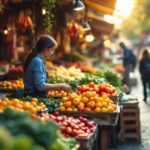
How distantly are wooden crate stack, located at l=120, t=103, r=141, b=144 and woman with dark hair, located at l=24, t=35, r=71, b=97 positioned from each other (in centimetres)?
256

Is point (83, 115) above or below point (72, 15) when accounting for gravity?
below

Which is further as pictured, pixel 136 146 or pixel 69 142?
pixel 136 146

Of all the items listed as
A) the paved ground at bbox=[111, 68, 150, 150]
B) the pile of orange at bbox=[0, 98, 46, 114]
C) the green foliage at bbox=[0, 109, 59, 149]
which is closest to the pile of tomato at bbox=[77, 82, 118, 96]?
the paved ground at bbox=[111, 68, 150, 150]

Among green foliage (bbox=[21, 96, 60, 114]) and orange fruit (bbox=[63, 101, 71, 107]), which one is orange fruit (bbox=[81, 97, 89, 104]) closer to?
orange fruit (bbox=[63, 101, 71, 107])

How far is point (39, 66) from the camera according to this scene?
8.38 metres

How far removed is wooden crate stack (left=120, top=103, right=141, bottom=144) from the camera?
10.8m

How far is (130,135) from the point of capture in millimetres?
10812

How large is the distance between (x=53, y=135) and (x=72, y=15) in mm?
13529

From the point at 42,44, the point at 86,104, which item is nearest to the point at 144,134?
the point at 86,104

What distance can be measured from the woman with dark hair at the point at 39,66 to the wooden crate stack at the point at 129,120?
2.56 metres

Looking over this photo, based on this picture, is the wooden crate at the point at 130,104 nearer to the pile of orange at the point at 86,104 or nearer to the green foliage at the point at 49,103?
the pile of orange at the point at 86,104

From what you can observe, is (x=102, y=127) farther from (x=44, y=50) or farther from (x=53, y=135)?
(x=53, y=135)

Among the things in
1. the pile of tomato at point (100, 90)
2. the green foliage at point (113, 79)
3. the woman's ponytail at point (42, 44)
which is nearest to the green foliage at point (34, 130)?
the woman's ponytail at point (42, 44)

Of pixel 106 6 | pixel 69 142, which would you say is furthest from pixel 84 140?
Result: pixel 106 6
